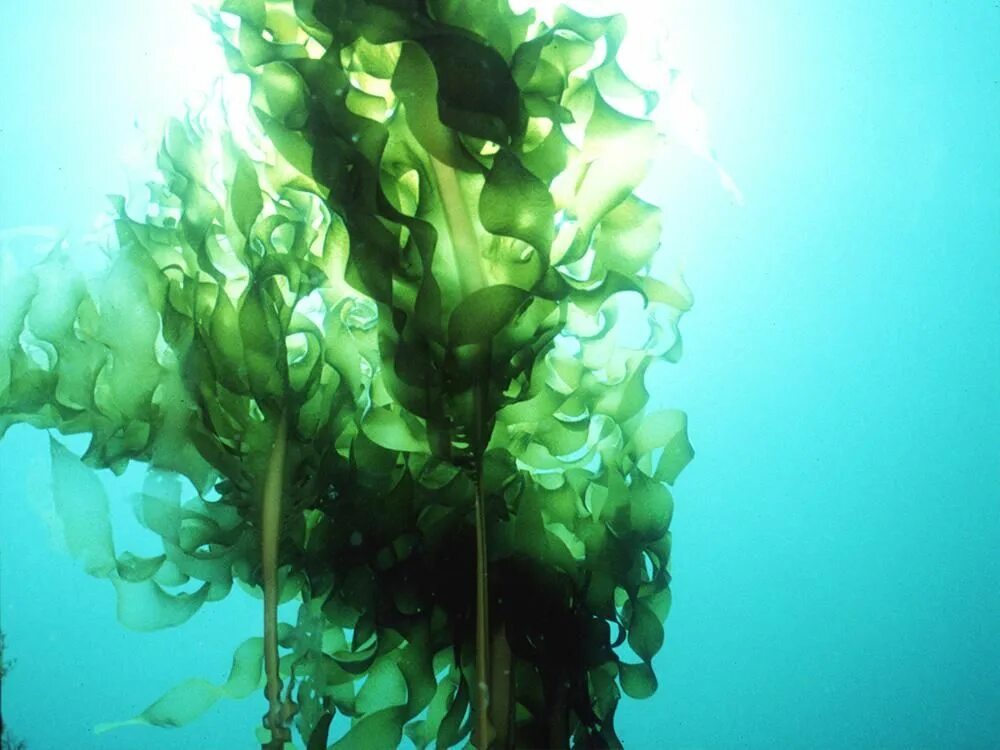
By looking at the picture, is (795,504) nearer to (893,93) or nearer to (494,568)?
(893,93)

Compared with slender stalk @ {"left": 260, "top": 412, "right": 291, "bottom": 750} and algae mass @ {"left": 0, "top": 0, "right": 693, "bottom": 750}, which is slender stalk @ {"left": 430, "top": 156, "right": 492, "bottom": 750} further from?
slender stalk @ {"left": 260, "top": 412, "right": 291, "bottom": 750}

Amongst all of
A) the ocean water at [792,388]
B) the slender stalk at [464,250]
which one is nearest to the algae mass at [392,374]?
the slender stalk at [464,250]

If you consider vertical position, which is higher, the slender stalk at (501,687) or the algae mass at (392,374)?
the algae mass at (392,374)

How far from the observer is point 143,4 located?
1947 millimetres

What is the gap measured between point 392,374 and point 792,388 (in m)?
2.25

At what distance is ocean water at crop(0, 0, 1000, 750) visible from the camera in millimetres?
2090

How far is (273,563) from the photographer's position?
3.30ft

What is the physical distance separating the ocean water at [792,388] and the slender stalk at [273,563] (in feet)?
3.74

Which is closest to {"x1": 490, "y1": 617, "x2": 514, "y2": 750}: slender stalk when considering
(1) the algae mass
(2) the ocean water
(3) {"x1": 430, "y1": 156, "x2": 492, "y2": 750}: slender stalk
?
(1) the algae mass

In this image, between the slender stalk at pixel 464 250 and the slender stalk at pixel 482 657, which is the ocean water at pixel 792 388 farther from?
the slender stalk at pixel 482 657

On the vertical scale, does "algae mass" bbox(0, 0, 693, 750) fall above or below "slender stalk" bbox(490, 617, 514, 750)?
above

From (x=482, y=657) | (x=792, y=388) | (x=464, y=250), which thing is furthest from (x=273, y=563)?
(x=792, y=388)

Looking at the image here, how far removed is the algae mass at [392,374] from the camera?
0.88 metres

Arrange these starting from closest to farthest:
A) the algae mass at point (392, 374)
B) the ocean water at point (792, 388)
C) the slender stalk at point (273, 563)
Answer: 1. the algae mass at point (392, 374)
2. the slender stalk at point (273, 563)
3. the ocean water at point (792, 388)
